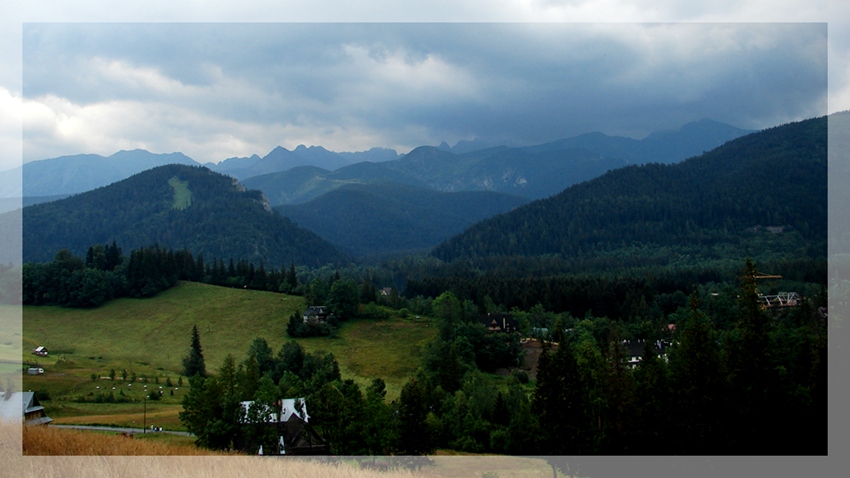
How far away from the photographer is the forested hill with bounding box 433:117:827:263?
420 ft

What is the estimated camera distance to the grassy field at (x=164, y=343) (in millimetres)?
37750

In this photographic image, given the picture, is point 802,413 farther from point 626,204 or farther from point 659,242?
point 626,204

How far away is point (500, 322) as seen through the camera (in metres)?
59.6

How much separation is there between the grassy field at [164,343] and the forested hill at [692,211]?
8299 centimetres

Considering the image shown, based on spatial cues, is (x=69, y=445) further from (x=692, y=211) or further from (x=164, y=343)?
(x=692, y=211)

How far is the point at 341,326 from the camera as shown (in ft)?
202

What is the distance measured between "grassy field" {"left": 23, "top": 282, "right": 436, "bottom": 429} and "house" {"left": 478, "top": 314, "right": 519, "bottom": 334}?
5.48m

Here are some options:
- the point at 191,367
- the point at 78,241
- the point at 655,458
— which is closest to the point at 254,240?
the point at 78,241

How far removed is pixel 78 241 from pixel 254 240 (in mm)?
46585

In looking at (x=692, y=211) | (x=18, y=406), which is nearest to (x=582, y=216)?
(x=692, y=211)

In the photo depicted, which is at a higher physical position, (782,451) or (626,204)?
(626,204)

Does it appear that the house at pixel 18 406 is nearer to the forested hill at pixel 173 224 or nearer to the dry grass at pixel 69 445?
the dry grass at pixel 69 445

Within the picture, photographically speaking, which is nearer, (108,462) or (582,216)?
(108,462)

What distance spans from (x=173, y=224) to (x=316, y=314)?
134m
